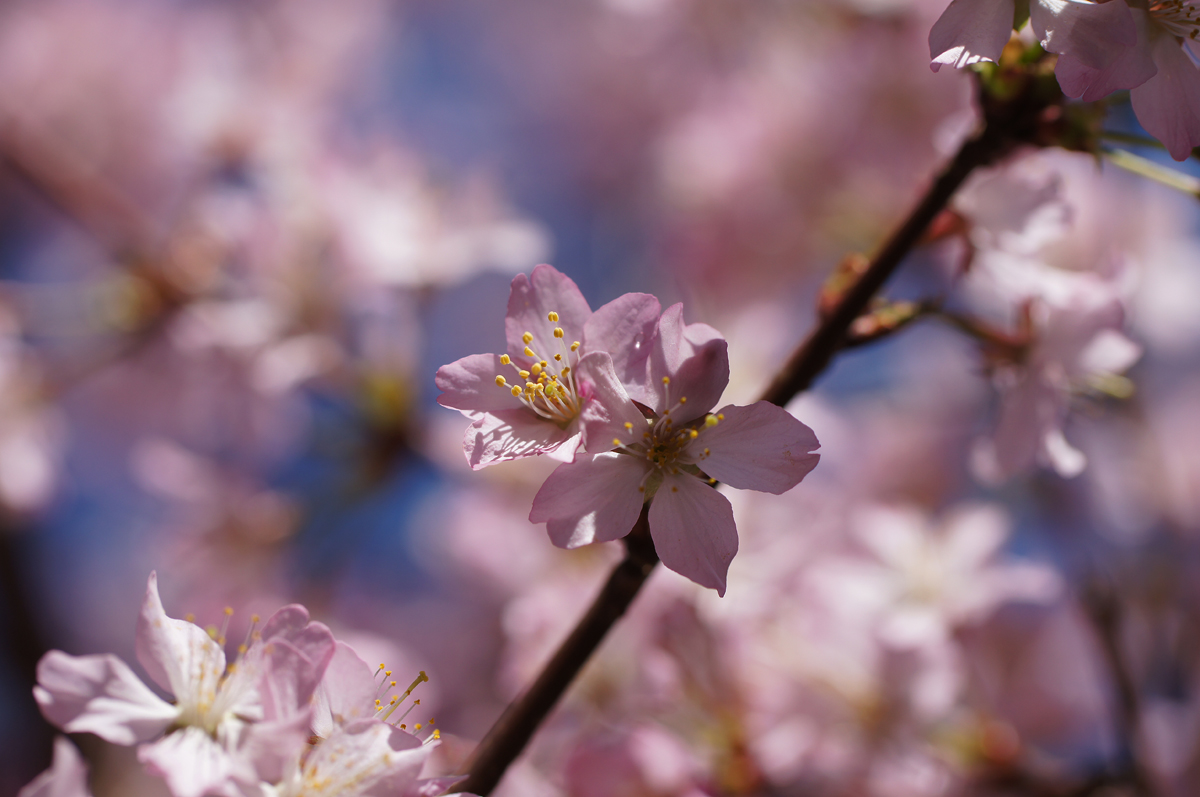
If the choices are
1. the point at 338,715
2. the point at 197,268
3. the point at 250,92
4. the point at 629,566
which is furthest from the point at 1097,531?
the point at 250,92

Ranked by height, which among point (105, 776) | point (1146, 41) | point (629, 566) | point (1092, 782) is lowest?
point (105, 776)

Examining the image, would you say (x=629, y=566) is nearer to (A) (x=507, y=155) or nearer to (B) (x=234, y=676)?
(B) (x=234, y=676)

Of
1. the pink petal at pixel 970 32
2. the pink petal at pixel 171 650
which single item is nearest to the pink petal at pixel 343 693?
the pink petal at pixel 171 650

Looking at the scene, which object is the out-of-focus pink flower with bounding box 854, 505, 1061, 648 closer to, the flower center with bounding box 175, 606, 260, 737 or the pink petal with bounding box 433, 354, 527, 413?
the pink petal with bounding box 433, 354, 527, 413

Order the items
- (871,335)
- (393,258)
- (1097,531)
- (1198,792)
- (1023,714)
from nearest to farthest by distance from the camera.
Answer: (871,335) < (1198,792) < (1023,714) < (393,258) < (1097,531)

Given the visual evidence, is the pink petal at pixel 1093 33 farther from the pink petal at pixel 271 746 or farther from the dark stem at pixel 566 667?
the pink petal at pixel 271 746

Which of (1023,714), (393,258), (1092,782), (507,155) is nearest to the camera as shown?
(1092,782)
